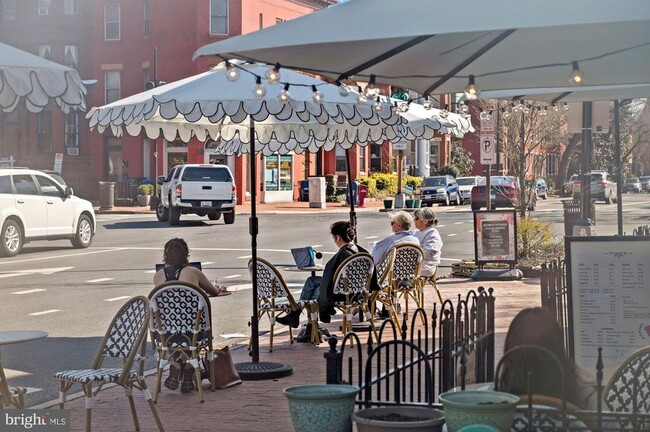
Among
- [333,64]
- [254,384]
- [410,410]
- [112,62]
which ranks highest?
[112,62]

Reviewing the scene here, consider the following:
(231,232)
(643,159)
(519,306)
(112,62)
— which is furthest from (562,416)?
(643,159)

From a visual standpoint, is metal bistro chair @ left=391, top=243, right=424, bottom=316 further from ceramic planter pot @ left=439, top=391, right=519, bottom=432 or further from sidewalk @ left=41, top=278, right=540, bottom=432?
ceramic planter pot @ left=439, top=391, right=519, bottom=432

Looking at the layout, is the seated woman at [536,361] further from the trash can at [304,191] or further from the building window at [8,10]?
the building window at [8,10]

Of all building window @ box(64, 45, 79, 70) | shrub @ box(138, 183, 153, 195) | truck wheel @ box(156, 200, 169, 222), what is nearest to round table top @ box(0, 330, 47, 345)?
truck wheel @ box(156, 200, 169, 222)

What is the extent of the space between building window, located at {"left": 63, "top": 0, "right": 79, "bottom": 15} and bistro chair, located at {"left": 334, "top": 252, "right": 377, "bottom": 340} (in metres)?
50.9

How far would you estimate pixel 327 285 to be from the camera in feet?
39.0

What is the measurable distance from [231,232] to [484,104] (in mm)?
14129

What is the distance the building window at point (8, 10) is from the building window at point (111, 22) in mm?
5529

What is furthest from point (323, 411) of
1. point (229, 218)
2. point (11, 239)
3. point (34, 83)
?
point (229, 218)

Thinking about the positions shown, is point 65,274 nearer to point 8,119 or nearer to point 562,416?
point 562,416

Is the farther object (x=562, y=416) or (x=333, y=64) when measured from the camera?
(x=333, y=64)

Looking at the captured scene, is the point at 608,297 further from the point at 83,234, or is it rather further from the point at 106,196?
the point at 106,196

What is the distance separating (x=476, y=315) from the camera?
24.8 feet

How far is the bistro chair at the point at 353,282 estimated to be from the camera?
38.9ft
